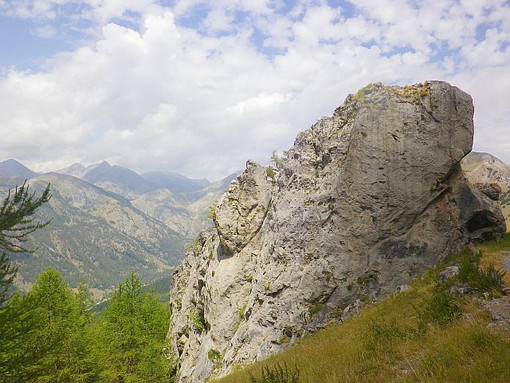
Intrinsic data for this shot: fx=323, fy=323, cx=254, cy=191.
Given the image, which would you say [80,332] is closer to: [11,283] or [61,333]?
[61,333]

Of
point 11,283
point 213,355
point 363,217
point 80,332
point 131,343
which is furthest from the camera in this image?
point 131,343

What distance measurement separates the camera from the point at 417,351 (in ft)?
27.8

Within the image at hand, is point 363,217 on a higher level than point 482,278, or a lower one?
higher

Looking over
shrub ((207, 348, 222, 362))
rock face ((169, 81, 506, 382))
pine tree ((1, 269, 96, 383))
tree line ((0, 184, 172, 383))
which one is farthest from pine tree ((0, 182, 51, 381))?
shrub ((207, 348, 222, 362))

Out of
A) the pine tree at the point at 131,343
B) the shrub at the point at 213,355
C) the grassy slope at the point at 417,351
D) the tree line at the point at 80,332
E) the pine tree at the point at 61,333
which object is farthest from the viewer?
the pine tree at the point at 131,343

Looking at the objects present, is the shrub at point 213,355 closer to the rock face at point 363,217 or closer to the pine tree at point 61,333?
the rock face at point 363,217

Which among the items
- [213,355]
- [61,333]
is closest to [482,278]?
[213,355]

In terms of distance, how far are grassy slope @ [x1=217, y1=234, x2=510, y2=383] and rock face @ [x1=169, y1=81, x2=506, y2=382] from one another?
5.29 meters

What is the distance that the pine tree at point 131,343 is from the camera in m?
28.0

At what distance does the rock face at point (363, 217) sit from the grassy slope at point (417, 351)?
17.4 feet

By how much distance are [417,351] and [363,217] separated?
11.4 m

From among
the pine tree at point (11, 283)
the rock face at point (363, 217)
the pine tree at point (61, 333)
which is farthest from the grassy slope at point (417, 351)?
the pine tree at point (61, 333)

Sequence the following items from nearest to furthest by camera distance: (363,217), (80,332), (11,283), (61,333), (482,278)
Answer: (482,278), (11,283), (363,217), (61,333), (80,332)

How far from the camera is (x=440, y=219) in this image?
18703 millimetres
